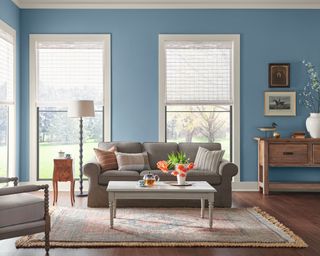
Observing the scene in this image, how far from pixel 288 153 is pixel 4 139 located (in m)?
4.40

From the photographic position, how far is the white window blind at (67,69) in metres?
8.46

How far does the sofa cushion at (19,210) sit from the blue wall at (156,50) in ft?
13.3

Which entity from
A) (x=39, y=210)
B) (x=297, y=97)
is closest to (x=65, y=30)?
(x=297, y=97)

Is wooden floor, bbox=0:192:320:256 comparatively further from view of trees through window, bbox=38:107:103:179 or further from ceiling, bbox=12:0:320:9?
ceiling, bbox=12:0:320:9

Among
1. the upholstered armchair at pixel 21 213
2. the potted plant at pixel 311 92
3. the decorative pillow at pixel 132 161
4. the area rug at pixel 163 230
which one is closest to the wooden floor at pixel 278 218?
the area rug at pixel 163 230

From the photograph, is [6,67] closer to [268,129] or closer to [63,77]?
[63,77]

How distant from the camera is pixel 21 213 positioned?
14.1 feet

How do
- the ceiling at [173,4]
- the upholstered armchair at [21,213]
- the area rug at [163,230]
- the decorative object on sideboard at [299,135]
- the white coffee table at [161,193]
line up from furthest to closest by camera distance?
the ceiling at [173,4] < the decorative object on sideboard at [299,135] < the white coffee table at [161,193] < the area rug at [163,230] < the upholstered armchair at [21,213]

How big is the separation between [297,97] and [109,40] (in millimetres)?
3247

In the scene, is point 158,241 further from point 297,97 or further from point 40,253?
point 297,97

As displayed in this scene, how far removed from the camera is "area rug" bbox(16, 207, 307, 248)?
189 inches

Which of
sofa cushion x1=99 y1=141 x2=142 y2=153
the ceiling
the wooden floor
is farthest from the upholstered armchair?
the ceiling

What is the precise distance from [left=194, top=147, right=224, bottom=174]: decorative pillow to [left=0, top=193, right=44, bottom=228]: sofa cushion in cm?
303

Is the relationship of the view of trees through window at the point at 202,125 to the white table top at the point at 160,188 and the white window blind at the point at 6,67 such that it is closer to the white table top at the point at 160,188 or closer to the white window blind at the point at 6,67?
the white window blind at the point at 6,67
